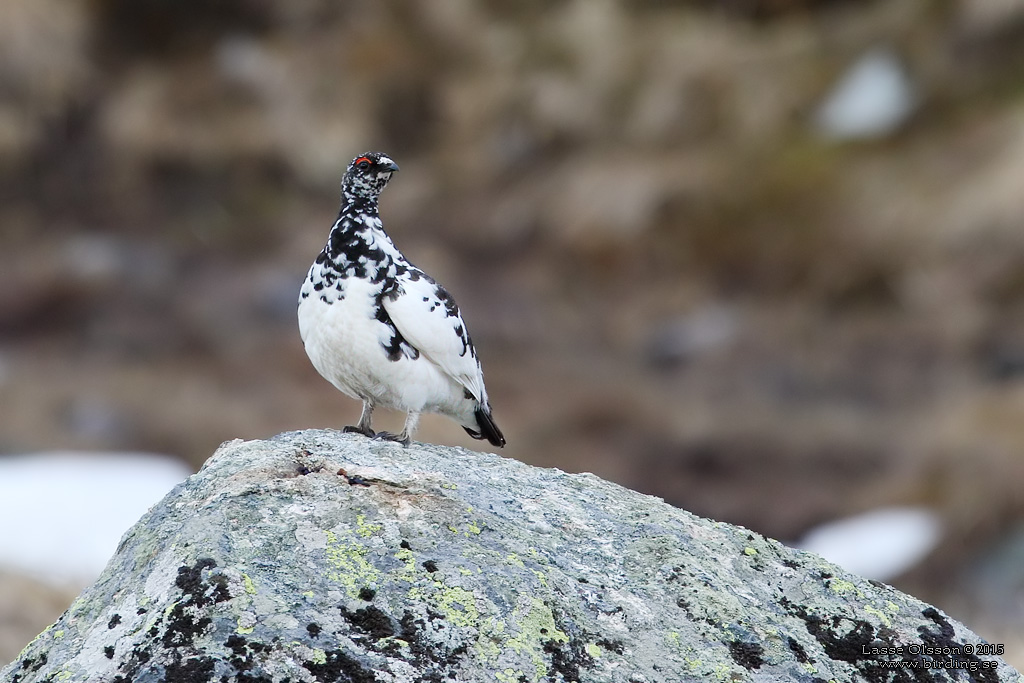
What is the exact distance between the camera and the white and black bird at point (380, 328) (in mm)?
4672

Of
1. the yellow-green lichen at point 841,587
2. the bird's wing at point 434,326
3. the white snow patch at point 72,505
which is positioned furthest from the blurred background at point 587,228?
the yellow-green lichen at point 841,587

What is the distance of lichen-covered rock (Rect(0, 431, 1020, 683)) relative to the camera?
9.56 feet

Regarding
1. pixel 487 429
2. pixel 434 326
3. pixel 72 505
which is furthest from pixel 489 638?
pixel 72 505

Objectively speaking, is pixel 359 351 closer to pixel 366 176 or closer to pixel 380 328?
pixel 380 328

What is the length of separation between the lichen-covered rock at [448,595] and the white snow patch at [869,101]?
1301cm

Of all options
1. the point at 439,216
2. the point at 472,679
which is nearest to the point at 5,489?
the point at 439,216

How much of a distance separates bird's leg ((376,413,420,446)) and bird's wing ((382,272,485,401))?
247 mm

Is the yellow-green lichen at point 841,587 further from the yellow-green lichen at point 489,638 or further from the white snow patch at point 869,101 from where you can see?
the white snow patch at point 869,101

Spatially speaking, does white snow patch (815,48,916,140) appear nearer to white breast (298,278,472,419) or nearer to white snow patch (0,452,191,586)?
white snow patch (0,452,191,586)

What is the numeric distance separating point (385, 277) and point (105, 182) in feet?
41.9

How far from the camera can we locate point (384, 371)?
4.70m

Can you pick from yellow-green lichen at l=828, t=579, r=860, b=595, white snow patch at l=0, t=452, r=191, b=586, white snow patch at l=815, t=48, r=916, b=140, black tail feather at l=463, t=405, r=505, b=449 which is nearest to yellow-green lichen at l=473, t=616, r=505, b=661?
yellow-green lichen at l=828, t=579, r=860, b=595

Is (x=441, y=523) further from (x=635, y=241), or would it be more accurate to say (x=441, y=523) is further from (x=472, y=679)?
(x=635, y=241)

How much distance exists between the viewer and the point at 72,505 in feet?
34.1
